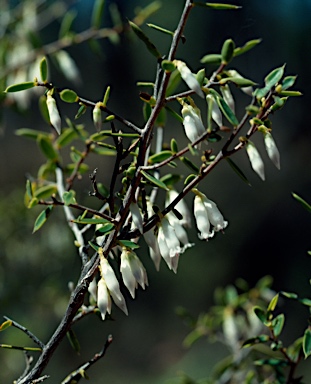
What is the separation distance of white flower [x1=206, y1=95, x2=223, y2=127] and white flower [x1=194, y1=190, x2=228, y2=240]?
0.21ft

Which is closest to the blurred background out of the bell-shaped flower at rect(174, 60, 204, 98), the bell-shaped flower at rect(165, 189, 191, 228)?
the bell-shaped flower at rect(165, 189, 191, 228)

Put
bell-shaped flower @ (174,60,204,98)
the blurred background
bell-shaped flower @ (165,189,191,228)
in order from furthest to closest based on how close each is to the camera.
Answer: the blurred background
bell-shaped flower @ (165,189,191,228)
bell-shaped flower @ (174,60,204,98)

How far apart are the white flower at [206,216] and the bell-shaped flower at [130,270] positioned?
0.06 meters

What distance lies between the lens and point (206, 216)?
0.56 m

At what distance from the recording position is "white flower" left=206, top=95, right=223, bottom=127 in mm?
520

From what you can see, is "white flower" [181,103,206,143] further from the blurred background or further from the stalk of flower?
the blurred background

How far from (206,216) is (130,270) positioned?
78mm

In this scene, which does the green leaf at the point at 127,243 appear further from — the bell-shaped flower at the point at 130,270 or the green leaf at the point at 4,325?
the green leaf at the point at 4,325

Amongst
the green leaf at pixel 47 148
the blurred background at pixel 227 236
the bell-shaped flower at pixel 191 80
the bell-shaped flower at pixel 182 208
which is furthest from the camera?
the blurred background at pixel 227 236

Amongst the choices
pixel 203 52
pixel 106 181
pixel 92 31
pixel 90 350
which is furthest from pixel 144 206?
pixel 203 52

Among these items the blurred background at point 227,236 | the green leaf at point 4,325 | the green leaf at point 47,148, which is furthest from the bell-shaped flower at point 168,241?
the blurred background at point 227,236

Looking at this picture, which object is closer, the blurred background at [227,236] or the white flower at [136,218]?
the white flower at [136,218]

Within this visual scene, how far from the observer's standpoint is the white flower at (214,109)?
1.71ft

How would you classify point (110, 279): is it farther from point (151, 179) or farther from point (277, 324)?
point (277, 324)
